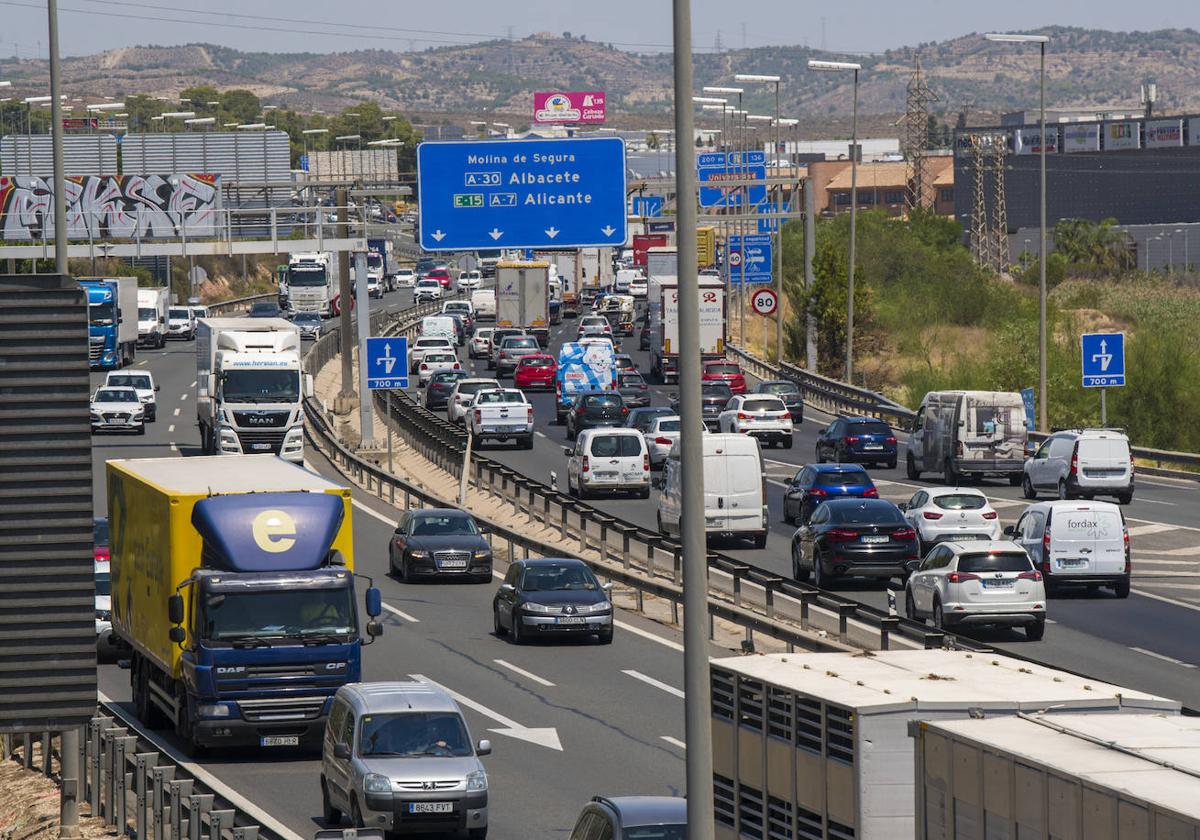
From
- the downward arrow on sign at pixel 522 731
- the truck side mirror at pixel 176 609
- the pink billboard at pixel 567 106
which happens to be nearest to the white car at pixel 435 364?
the downward arrow on sign at pixel 522 731

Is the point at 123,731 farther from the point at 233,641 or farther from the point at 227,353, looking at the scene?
the point at 227,353

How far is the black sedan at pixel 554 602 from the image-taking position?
30891 millimetres

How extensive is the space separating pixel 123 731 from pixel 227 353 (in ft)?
106

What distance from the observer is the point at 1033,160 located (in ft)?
581

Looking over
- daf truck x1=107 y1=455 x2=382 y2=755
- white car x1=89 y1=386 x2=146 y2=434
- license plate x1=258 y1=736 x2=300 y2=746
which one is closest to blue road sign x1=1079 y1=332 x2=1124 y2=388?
white car x1=89 y1=386 x2=146 y2=434

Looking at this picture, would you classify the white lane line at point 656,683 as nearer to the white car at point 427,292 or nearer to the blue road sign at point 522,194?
the blue road sign at point 522,194

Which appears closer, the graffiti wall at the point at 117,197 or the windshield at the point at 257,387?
the windshield at the point at 257,387

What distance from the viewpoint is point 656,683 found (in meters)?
27.8

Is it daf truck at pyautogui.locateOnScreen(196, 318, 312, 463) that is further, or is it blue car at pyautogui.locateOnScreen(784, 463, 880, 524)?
daf truck at pyautogui.locateOnScreen(196, 318, 312, 463)

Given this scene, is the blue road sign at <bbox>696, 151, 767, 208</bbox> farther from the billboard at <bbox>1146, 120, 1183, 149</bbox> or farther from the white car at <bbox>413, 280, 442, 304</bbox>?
the billboard at <bbox>1146, 120, 1183, 149</bbox>

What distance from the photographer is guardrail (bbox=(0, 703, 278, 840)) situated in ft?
53.2

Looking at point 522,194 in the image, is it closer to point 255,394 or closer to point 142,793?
point 255,394

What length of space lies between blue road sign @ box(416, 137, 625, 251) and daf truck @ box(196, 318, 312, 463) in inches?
519

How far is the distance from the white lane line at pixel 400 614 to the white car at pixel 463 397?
2814 cm
